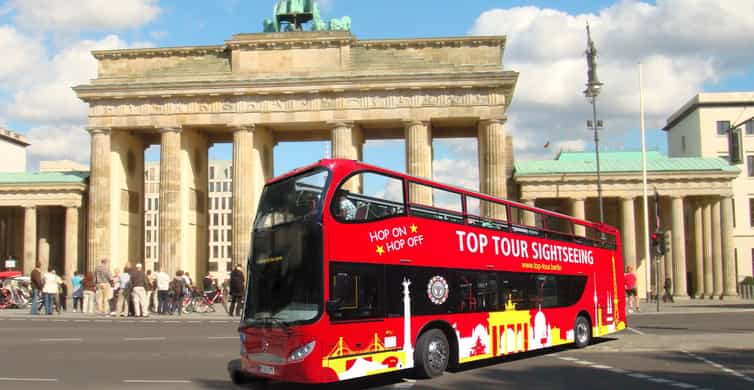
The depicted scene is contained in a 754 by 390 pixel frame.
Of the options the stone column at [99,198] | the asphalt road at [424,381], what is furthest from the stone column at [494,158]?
the asphalt road at [424,381]

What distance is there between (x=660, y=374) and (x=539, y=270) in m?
4.07

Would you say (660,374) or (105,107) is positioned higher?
(105,107)

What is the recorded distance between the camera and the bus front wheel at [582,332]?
18.1 m

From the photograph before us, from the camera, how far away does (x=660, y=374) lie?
43.8 ft

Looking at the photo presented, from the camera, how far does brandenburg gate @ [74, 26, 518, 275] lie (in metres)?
50.8

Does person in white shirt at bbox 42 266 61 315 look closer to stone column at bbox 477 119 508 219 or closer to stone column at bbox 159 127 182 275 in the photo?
stone column at bbox 159 127 182 275

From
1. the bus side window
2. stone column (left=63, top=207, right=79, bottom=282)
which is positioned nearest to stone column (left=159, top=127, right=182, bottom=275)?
stone column (left=63, top=207, right=79, bottom=282)

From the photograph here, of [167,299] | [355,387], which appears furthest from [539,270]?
[167,299]

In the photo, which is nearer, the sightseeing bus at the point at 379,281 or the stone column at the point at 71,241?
the sightseeing bus at the point at 379,281

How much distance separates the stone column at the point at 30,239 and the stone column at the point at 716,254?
155 ft

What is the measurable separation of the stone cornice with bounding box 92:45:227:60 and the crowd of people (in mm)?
21590

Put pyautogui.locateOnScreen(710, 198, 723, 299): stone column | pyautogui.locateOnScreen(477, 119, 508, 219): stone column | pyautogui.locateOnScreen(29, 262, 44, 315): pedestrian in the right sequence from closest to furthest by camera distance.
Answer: pyautogui.locateOnScreen(29, 262, 44, 315): pedestrian < pyautogui.locateOnScreen(477, 119, 508, 219): stone column < pyautogui.locateOnScreen(710, 198, 723, 299): stone column

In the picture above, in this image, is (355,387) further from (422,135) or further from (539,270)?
(422,135)

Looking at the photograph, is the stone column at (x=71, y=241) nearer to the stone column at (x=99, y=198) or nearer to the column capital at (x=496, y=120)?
the stone column at (x=99, y=198)
